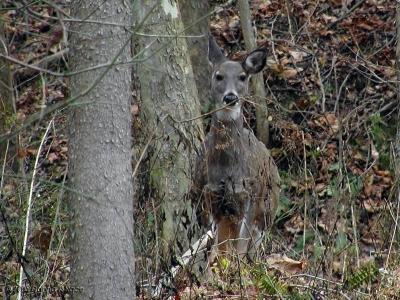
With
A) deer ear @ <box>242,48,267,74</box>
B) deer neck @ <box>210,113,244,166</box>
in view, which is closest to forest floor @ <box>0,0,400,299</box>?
deer neck @ <box>210,113,244,166</box>

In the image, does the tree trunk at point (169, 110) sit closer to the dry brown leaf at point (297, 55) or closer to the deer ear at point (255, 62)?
the deer ear at point (255, 62)

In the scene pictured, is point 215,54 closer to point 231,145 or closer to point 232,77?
point 232,77

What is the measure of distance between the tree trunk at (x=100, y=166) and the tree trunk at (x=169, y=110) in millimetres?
2166

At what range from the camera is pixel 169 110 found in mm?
9148

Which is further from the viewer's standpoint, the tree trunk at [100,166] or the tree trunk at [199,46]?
the tree trunk at [199,46]

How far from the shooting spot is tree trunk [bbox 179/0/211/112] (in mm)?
13008

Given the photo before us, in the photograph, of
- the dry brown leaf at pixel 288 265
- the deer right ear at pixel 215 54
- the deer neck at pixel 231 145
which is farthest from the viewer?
the deer right ear at pixel 215 54

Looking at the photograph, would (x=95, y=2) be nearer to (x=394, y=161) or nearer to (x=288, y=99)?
(x=394, y=161)

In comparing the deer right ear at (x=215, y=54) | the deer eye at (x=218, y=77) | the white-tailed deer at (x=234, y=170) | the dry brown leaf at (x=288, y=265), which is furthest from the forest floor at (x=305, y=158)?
the deer right ear at (x=215, y=54)

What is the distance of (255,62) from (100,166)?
5222mm

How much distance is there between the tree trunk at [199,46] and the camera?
1301cm

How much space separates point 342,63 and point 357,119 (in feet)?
4.63

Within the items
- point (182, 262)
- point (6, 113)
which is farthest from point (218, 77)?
point (182, 262)

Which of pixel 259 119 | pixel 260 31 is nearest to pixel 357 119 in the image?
pixel 259 119
